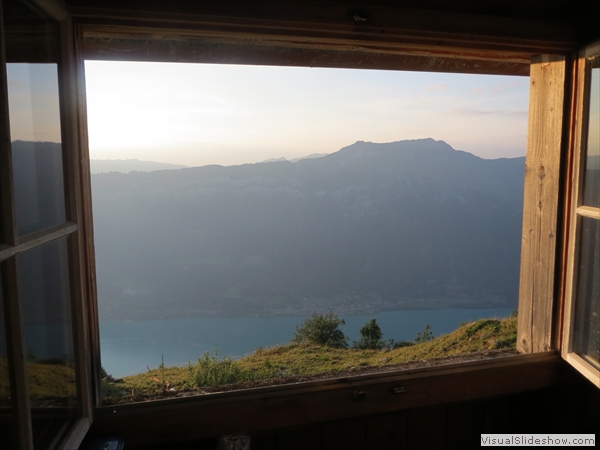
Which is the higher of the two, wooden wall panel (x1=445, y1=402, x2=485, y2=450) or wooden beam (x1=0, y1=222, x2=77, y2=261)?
wooden beam (x1=0, y1=222, x2=77, y2=261)

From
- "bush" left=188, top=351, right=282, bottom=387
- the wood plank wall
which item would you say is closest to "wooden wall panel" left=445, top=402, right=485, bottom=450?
the wood plank wall

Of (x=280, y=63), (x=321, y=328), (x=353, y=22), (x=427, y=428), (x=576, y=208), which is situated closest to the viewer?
(x=353, y=22)

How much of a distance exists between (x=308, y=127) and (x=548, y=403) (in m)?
17.4

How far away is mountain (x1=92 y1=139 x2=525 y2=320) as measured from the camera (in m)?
15.4

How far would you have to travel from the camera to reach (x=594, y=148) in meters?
1.34

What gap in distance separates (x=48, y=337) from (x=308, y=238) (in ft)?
60.7

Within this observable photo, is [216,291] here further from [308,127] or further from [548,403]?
[548,403]

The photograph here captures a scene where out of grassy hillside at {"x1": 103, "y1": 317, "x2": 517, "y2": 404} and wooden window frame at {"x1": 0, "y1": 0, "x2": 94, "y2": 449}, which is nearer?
wooden window frame at {"x1": 0, "y1": 0, "x2": 94, "y2": 449}

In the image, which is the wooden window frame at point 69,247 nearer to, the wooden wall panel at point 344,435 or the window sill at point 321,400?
the window sill at point 321,400

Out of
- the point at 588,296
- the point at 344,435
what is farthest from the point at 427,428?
the point at 588,296

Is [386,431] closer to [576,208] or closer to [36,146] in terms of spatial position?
[576,208]

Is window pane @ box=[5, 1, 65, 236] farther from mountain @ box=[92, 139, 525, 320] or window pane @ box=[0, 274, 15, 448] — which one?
mountain @ box=[92, 139, 525, 320]

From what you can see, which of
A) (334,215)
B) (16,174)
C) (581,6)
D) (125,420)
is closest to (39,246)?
(16,174)

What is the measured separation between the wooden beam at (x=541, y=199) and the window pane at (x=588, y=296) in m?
0.09
